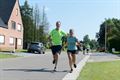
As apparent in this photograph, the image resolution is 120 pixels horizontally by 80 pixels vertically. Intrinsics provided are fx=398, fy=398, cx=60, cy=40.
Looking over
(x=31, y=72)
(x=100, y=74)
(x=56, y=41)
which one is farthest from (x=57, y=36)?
(x=100, y=74)

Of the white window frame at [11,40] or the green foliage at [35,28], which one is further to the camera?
the green foliage at [35,28]

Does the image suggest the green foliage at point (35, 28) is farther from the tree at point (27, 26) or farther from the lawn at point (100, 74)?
the lawn at point (100, 74)

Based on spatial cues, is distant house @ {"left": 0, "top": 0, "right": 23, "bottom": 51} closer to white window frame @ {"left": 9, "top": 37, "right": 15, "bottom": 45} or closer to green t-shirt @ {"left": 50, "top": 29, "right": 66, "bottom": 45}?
white window frame @ {"left": 9, "top": 37, "right": 15, "bottom": 45}

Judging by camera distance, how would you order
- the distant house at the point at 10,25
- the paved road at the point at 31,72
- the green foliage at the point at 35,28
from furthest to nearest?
the green foliage at the point at 35,28
the distant house at the point at 10,25
the paved road at the point at 31,72

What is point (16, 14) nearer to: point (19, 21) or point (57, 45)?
point (19, 21)

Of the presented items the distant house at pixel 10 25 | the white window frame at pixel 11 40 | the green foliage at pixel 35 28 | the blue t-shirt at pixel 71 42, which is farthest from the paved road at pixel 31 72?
the green foliage at pixel 35 28

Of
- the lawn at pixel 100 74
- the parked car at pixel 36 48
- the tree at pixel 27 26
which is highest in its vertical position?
the tree at pixel 27 26

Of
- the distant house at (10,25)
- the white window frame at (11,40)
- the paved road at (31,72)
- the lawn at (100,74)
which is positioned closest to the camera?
the paved road at (31,72)

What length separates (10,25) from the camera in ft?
A: 217

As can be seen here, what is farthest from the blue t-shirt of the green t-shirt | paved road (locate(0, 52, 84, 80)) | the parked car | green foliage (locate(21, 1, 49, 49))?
green foliage (locate(21, 1, 49, 49))

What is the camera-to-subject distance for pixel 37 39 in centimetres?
9269

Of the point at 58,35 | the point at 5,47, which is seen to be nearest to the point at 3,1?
the point at 5,47

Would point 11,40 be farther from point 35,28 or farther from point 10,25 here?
point 35,28

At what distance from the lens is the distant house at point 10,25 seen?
61688 mm
